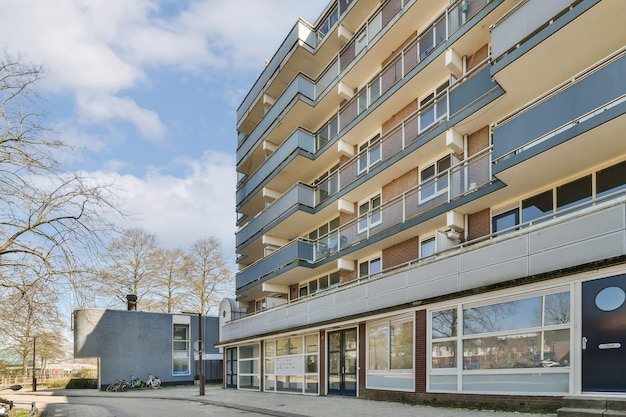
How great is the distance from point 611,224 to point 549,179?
276 cm

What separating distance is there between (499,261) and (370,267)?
7440 millimetres

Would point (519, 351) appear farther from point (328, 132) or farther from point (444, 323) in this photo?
point (328, 132)

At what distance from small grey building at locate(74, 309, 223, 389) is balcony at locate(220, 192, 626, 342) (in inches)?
712

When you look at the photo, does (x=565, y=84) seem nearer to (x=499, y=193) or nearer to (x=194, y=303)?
(x=499, y=193)

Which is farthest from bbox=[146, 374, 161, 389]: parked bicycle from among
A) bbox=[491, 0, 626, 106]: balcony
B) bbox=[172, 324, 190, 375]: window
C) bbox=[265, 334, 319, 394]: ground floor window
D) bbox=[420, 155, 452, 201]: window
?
bbox=[491, 0, 626, 106]: balcony

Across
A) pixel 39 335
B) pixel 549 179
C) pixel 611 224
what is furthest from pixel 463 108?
pixel 39 335

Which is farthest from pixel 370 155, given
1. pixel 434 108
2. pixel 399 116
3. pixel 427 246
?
pixel 427 246

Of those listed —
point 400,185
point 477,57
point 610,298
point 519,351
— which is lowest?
point 519,351

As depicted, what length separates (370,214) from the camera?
16.5 metres

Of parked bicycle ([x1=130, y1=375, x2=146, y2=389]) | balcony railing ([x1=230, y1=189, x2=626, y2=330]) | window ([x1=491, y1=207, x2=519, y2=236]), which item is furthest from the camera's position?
parked bicycle ([x1=130, y1=375, x2=146, y2=389])

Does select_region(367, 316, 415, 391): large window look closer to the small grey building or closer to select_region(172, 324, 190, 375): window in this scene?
the small grey building

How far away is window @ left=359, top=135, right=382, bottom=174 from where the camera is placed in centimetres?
1658

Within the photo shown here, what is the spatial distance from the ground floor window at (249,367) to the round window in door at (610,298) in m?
16.9

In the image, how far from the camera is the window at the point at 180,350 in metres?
32.1
